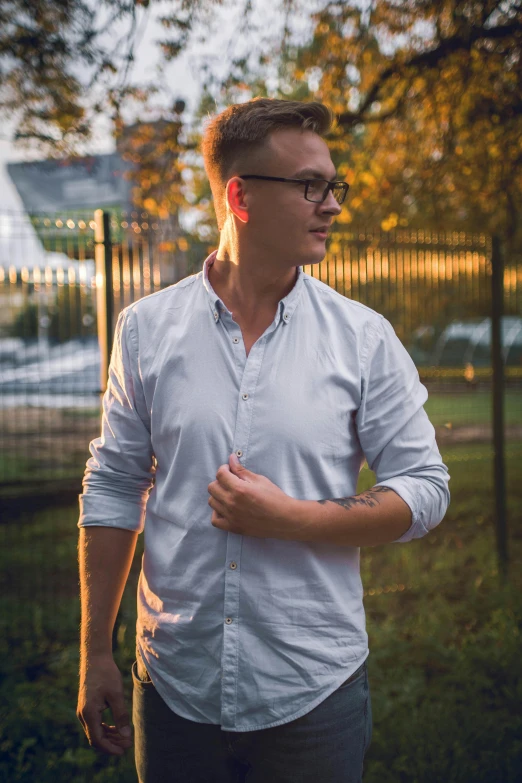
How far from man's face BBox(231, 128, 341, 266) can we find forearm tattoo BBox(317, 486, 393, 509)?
583mm

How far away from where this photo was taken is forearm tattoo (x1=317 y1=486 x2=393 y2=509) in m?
1.55

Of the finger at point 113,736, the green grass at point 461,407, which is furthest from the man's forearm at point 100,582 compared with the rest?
the green grass at point 461,407

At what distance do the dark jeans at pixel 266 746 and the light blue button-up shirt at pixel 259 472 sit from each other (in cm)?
3

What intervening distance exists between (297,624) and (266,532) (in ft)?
0.82

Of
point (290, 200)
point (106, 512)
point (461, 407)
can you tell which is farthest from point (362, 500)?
point (461, 407)

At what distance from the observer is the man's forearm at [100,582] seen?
1679 millimetres

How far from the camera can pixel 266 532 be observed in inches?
58.9

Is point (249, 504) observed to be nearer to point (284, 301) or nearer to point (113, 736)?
point (284, 301)

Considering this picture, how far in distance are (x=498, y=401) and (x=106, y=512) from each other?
4.71 meters

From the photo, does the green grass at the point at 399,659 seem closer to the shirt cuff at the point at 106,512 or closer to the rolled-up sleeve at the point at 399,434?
the shirt cuff at the point at 106,512

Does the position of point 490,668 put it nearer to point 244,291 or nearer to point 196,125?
point 244,291

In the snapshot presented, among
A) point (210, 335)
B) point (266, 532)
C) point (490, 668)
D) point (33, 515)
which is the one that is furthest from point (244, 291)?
point (33, 515)

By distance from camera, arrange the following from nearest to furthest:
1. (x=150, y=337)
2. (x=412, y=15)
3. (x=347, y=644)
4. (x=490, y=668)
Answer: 1. (x=347, y=644)
2. (x=150, y=337)
3. (x=490, y=668)
4. (x=412, y=15)

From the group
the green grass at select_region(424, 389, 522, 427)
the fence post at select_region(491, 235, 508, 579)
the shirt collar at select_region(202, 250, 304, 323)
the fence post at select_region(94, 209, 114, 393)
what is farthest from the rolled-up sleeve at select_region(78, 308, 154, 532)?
the fence post at select_region(491, 235, 508, 579)
